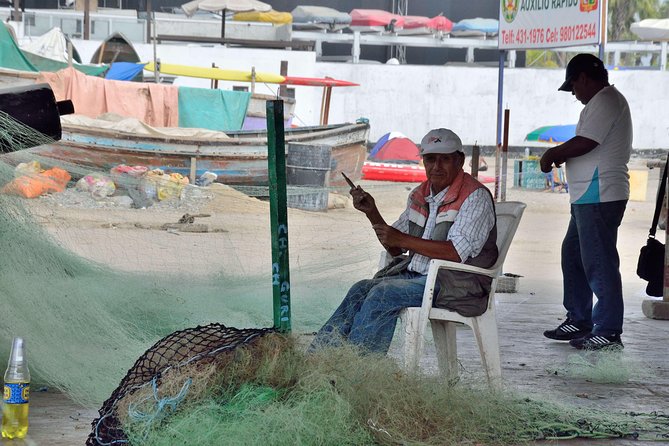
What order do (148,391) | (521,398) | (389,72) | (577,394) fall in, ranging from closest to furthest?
(148,391) → (521,398) → (577,394) → (389,72)

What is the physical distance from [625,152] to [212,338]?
3.02 m

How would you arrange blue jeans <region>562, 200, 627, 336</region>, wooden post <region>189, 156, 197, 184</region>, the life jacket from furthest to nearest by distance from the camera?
wooden post <region>189, 156, 197, 184</region> < blue jeans <region>562, 200, 627, 336</region> < the life jacket

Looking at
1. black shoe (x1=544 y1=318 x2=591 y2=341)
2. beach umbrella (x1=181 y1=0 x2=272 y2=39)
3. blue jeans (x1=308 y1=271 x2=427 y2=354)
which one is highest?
beach umbrella (x1=181 y1=0 x2=272 y2=39)

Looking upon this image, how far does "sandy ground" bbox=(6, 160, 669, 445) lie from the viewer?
4473mm

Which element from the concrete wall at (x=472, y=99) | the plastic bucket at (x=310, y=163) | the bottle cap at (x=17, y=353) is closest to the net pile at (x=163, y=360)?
the bottle cap at (x=17, y=353)

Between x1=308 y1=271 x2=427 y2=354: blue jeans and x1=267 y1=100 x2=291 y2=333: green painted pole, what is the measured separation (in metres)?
0.25

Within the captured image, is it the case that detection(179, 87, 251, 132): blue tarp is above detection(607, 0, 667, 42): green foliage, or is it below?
below

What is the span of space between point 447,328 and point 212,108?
16.4 m

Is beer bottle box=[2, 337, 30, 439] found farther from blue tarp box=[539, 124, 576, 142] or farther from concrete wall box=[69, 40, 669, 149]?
concrete wall box=[69, 40, 669, 149]

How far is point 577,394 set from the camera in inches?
187

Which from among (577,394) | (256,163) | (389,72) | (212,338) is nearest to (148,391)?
(212,338)

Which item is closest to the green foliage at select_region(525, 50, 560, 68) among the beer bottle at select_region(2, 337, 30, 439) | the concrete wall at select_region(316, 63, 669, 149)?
the concrete wall at select_region(316, 63, 669, 149)

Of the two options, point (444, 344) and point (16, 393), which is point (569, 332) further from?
point (16, 393)

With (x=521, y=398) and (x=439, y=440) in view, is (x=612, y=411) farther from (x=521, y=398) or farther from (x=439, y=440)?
(x=439, y=440)
